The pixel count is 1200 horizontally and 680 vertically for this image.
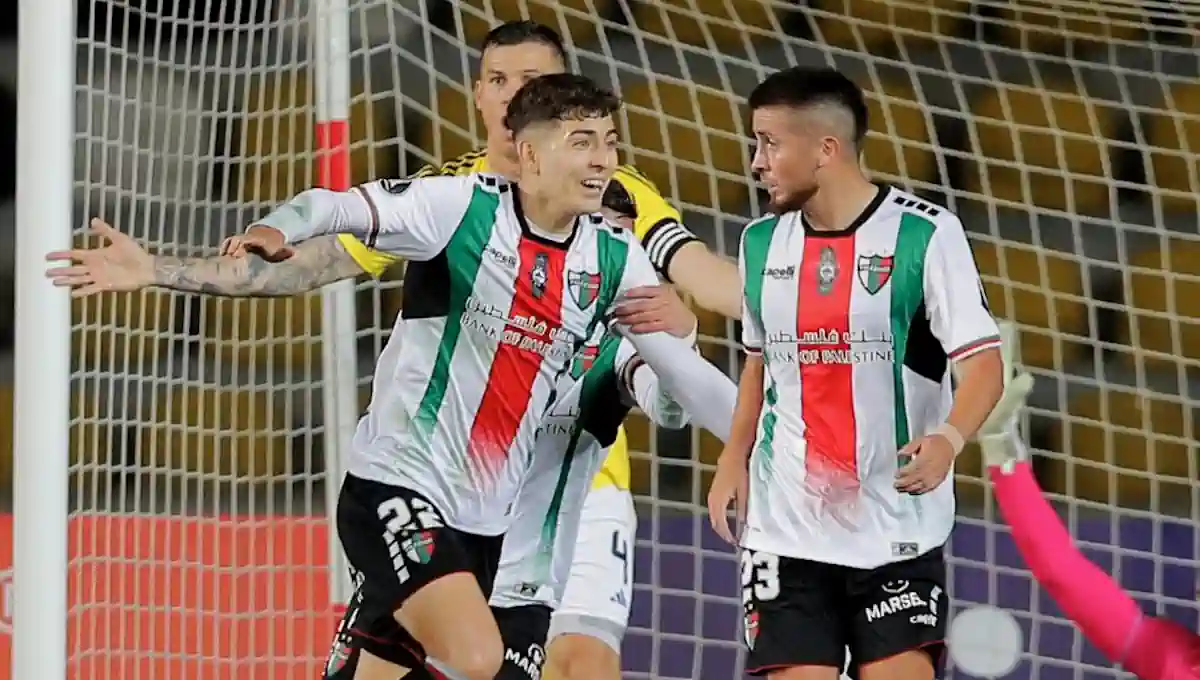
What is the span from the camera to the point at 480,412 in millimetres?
1777

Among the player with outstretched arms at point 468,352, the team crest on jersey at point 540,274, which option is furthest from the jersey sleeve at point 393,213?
the team crest on jersey at point 540,274

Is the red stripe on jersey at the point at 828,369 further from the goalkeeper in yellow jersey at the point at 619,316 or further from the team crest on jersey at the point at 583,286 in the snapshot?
the team crest on jersey at the point at 583,286

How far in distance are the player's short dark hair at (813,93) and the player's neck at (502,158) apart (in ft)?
0.96

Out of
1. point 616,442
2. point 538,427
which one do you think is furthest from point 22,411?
point 616,442

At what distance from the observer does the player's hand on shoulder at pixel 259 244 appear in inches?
59.4

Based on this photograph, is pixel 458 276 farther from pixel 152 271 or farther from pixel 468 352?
pixel 152 271

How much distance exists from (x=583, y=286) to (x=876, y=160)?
1.75ft

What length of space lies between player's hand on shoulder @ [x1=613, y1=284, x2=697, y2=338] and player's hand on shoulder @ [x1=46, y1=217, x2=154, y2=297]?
539mm

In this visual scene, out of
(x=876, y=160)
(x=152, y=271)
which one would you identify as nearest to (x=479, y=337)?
(x=152, y=271)

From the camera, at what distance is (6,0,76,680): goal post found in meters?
1.67

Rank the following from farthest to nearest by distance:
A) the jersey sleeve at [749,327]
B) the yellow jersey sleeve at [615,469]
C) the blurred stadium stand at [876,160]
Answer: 1. the blurred stadium stand at [876,160]
2. the yellow jersey sleeve at [615,469]
3. the jersey sleeve at [749,327]

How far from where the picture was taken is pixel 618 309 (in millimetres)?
1783

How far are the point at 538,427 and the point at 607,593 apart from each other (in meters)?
0.27

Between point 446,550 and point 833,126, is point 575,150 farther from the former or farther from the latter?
point 446,550
